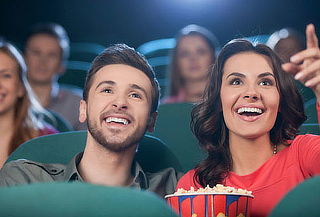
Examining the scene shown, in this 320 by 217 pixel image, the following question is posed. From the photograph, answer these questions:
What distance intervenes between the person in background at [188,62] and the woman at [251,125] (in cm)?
72

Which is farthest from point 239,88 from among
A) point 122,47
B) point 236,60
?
point 122,47

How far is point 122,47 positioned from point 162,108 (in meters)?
0.28

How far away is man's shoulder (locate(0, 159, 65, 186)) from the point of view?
5.14 feet

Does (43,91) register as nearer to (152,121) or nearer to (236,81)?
(152,121)

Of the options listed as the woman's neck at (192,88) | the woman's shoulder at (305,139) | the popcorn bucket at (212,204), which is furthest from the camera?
the woman's neck at (192,88)

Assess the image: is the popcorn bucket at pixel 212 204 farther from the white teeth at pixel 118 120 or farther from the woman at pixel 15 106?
the woman at pixel 15 106

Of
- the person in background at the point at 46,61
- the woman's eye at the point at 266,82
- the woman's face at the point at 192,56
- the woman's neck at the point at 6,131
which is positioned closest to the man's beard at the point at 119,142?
the woman's eye at the point at 266,82

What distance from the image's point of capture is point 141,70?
1674mm

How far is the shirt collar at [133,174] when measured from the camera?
162cm

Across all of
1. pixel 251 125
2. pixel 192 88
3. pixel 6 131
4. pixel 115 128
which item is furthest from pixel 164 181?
pixel 192 88

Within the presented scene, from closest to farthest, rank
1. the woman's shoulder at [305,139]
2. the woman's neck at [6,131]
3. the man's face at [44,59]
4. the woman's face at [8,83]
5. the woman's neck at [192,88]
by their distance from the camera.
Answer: the woman's shoulder at [305,139] < the woman's neck at [6,131] < the woman's face at [8,83] < the woman's neck at [192,88] < the man's face at [44,59]

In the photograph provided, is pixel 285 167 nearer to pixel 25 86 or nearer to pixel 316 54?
pixel 316 54

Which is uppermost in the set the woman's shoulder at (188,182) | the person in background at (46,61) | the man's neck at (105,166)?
the person in background at (46,61)

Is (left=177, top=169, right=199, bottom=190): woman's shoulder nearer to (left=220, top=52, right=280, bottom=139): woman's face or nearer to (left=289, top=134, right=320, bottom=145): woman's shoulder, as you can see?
(left=220, top=52, right=280, bottom=139): woman's face
